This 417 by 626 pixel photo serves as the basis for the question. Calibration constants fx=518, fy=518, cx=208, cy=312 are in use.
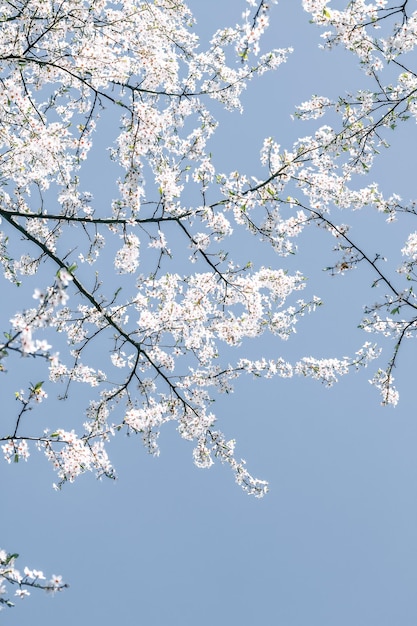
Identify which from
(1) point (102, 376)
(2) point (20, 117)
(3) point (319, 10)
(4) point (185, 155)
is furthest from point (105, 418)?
(3) point (319, 10)

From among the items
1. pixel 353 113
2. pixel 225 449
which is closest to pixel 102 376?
pixel 225 449

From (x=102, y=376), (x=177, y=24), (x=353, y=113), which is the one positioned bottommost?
(x=102, y=376)

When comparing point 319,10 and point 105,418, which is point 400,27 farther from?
point 105,418

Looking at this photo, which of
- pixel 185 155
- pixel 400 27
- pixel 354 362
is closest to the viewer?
pixel 400 27

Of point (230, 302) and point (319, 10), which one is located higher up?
point (319, 10)

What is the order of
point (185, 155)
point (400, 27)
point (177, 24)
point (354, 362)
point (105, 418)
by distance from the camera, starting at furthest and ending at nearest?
point (177, 24)
point (354, 362)
point (105, 418)
point (185, 155)
point (400, 27)

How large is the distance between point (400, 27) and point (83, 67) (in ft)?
12.1

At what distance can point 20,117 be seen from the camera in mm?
7219

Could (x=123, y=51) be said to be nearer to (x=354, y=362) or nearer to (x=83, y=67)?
(x=83, y=67)

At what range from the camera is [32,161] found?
7359mm

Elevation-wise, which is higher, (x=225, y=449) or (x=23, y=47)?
(x=23, y=47)

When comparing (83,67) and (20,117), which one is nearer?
(83,67)

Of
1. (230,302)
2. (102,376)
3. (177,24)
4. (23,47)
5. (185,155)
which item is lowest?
(102,376)

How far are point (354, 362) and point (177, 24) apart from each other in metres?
6.09
